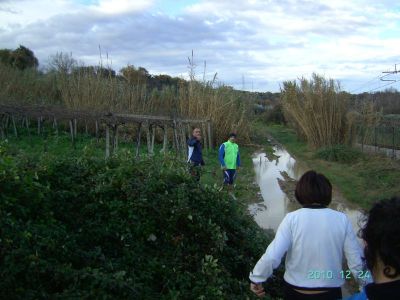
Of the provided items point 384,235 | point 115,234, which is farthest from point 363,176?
point 384,235

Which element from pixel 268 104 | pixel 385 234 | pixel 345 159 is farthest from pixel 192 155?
pixel 268 104

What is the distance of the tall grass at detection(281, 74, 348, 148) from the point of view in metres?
26.1

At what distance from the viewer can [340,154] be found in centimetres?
2384

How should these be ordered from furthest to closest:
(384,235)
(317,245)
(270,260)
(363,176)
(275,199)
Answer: (363,176) < (275,199) < (317,245) < (270,260) < (384,235)

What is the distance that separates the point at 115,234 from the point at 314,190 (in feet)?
5.74

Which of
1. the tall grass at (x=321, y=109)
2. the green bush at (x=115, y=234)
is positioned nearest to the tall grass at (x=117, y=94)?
the tall grass at (x=321, y=109)

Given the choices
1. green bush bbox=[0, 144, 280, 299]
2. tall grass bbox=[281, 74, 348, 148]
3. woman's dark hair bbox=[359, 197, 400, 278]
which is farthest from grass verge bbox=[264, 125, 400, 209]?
woman's dark hair bbox=[359, 197, 400, 278]

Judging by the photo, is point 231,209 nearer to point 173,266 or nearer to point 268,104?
point 173,266

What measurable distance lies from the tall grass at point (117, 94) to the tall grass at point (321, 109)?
335 cm

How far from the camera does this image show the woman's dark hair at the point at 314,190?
3.64 meters

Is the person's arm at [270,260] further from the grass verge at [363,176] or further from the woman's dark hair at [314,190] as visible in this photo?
the grass verge at [363,176]

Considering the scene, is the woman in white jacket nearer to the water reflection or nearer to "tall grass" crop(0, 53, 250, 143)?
the water reflection

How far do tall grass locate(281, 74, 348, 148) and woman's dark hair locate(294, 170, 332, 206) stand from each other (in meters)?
23.2

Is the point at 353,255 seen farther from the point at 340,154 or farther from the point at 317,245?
the point at 340,154
